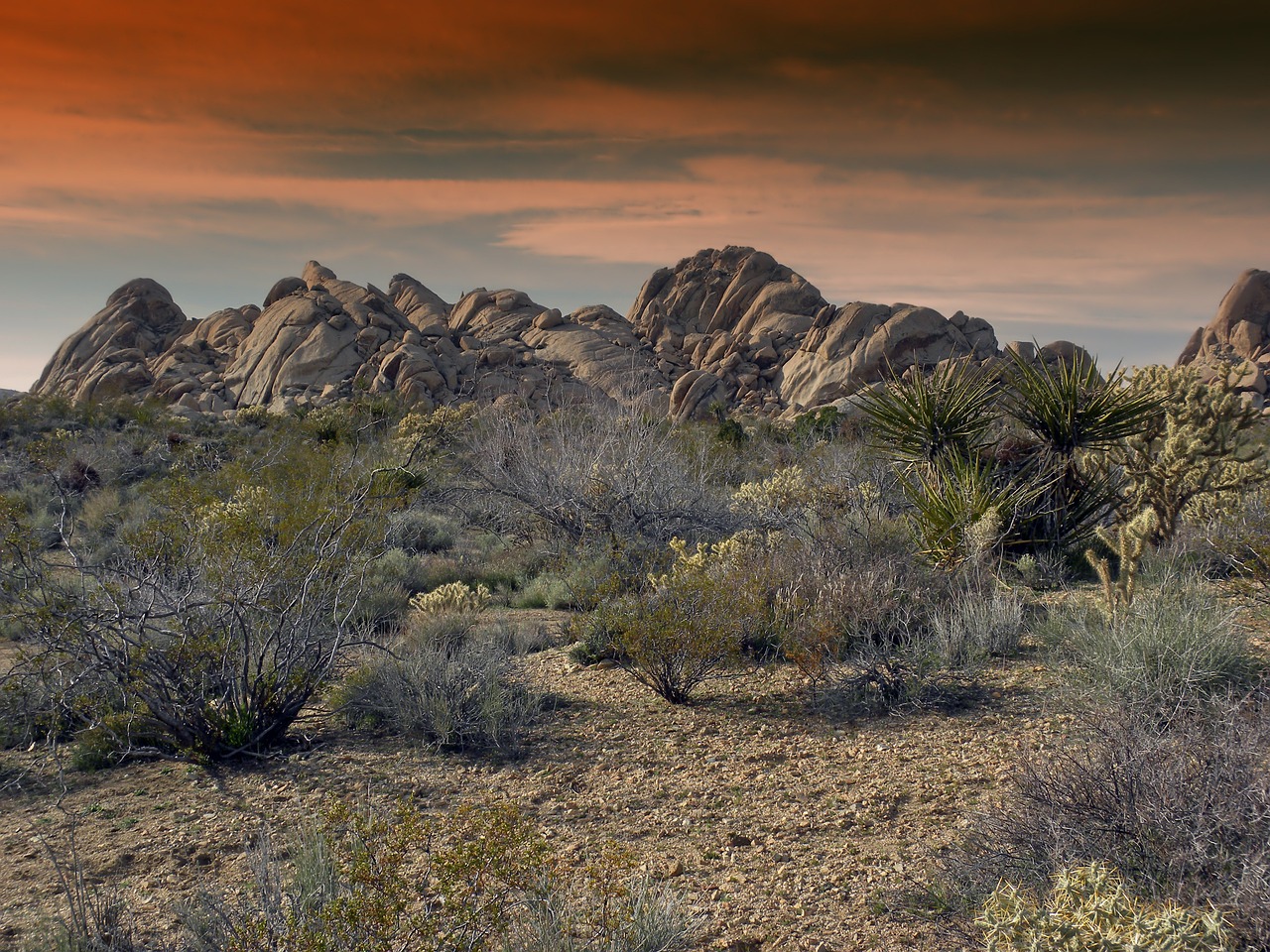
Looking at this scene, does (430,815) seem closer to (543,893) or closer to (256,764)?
(256,764)

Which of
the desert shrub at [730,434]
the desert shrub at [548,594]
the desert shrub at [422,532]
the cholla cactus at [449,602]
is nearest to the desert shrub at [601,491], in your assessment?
the desert shrub at [422,532]

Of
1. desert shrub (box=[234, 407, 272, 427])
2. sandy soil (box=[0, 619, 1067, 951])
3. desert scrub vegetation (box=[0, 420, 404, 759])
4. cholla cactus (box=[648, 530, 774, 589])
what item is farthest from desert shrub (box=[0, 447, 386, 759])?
desert shrub (box=[234, 407, 272, 427])

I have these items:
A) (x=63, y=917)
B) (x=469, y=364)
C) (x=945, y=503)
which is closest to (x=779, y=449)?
(x=945, y=503)

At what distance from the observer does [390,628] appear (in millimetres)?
9055

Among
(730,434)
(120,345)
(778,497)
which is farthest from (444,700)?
(120,345)

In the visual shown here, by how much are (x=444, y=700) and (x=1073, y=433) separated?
304 inches

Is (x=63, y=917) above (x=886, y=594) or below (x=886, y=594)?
below

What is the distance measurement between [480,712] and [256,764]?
4.84 ft

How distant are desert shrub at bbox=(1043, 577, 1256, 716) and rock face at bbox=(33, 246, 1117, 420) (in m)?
47.7

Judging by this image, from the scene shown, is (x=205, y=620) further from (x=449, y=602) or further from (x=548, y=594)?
(x=548, y=594)

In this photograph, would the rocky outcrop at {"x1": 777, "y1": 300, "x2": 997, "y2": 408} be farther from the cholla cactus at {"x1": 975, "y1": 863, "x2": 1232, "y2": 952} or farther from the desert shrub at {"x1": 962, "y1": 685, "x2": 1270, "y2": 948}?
the cholla cactus at {"x1": 975, "y1": 863, "x2": 1232, "y2": 952}

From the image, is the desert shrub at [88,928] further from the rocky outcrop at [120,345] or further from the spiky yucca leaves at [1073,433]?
the rocky outcrop at [120,345]

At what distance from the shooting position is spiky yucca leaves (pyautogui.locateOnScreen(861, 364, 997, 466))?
10477 millimetres

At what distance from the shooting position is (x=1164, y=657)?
214 inches
